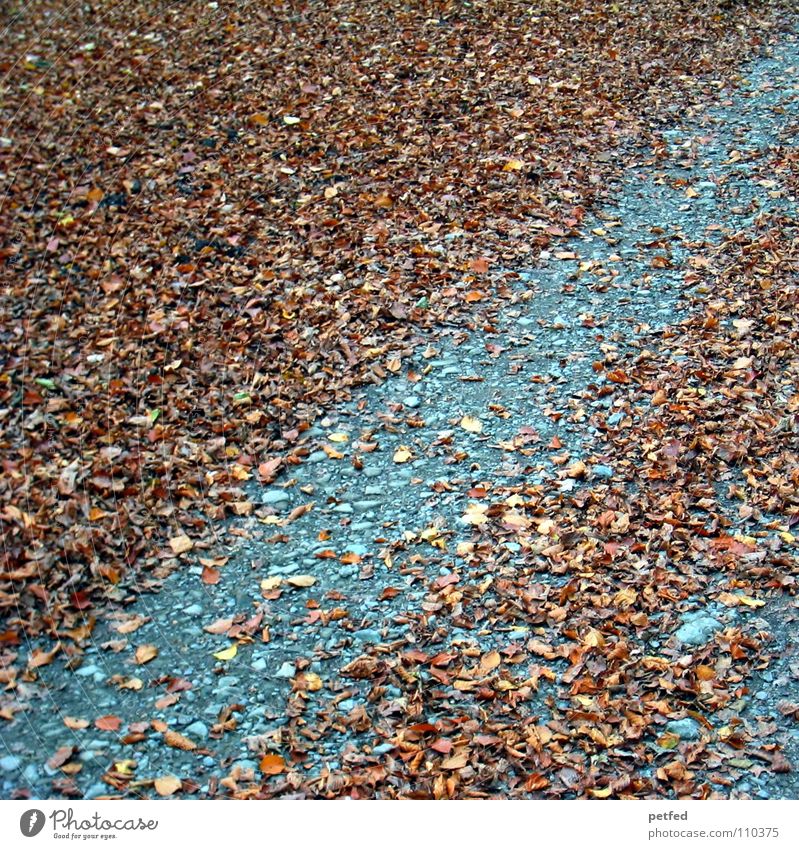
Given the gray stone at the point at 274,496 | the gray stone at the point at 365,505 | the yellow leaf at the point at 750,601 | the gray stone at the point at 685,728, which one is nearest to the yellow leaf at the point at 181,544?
the gray stone at the point at 274,496

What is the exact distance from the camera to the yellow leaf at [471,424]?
14.7ft


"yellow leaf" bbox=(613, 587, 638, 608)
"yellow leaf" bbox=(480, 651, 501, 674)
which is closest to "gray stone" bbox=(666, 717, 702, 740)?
"yellow leaf" bbox=(613, 587, 638, 608)

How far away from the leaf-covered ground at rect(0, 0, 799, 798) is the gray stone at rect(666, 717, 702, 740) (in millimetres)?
13

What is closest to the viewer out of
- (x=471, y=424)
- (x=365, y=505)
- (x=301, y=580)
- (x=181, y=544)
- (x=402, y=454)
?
(x=301, y=580)

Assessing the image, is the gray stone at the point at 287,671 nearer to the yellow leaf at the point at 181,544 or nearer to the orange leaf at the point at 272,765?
the orange leaf at the point at 272,765

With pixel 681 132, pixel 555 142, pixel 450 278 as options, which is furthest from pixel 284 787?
pixel 681 132

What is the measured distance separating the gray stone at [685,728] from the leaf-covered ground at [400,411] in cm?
1

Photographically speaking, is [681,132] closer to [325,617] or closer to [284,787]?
[325,617]

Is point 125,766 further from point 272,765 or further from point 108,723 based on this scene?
point 272,765

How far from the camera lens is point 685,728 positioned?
10.1 feet

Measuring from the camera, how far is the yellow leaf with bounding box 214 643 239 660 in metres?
3.48

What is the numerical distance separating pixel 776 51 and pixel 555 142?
8.62 feet

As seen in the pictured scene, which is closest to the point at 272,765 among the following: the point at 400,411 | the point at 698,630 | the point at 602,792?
the point at 602,792

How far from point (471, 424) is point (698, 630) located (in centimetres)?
156
